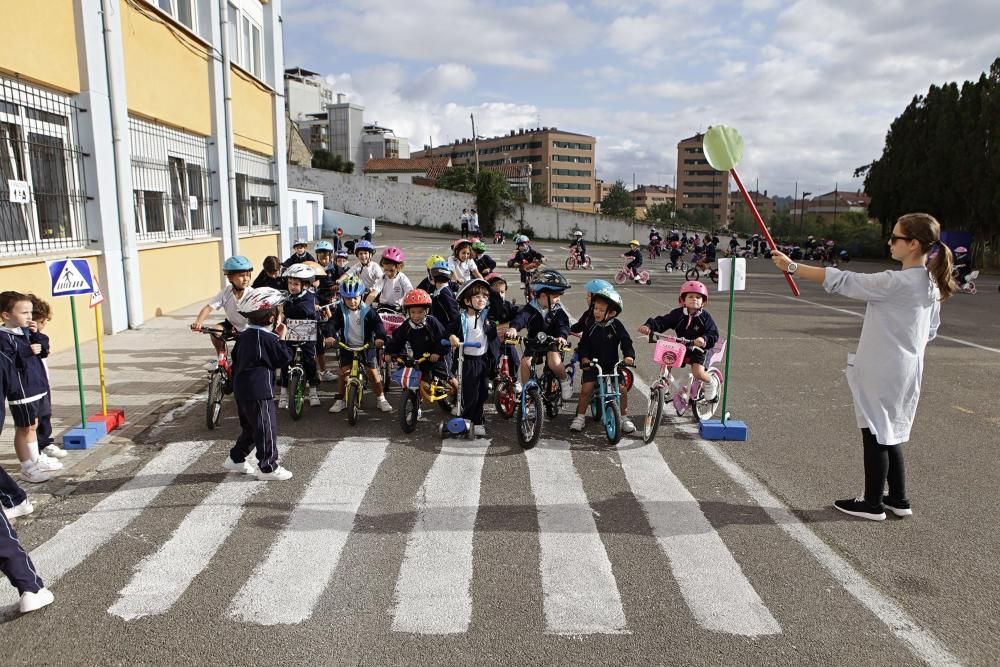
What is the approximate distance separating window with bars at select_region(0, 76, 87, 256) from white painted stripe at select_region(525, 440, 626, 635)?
934cm

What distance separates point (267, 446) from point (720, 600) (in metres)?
3.76

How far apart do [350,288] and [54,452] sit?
10.8 ft

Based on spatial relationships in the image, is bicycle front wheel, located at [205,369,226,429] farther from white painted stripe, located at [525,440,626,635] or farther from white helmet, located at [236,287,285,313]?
white painted stripe, located at [525,440,626,635]

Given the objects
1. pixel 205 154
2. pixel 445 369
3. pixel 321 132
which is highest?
pixel 321 132

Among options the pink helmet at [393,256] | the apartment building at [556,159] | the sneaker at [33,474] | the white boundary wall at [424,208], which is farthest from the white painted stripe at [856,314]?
the apartment building at [556,159]

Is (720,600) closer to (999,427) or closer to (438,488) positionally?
(438,488)

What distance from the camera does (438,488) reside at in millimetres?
5922

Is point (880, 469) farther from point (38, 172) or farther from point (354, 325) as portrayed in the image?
point (38, 172)

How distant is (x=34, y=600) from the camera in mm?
4012

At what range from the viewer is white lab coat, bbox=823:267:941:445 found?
5.01 m

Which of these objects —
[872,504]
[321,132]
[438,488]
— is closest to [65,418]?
[438,488]

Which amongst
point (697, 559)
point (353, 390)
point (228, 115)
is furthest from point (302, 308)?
point (228, 115)

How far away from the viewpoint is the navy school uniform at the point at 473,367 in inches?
285

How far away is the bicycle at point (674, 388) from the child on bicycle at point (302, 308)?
3903 millimetres
